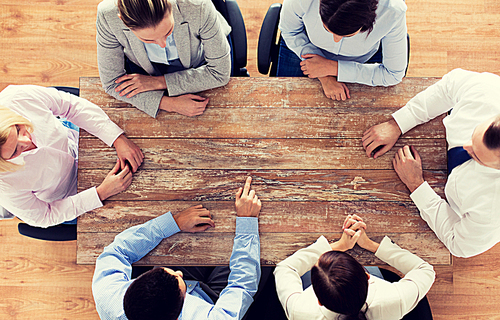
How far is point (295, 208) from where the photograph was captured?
1.48 metres

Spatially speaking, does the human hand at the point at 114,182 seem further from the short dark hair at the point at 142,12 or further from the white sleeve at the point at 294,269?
the white sleeve at the point at 294,269

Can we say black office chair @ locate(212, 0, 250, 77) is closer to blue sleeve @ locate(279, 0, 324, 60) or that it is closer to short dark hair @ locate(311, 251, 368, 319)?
blue sleeve @ locate(279, 0, 324, 60)

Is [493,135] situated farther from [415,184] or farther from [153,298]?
[153,298]

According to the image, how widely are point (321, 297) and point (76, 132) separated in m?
1.49

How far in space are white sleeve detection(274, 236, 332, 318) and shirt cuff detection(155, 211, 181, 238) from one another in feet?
1.64

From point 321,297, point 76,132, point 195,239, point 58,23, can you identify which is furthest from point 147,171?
point 58,23

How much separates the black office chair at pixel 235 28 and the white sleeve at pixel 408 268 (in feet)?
3.86

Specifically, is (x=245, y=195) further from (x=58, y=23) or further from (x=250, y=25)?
(x=58, y=23)

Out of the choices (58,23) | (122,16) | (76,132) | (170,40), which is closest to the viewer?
(122,16)

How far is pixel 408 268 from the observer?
1.46 metres

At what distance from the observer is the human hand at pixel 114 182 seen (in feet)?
4.71

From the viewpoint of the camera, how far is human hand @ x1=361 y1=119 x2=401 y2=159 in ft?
4.82

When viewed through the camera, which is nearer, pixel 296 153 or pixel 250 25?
pixel 296 153

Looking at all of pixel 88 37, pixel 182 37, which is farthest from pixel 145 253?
pixel 88 37
